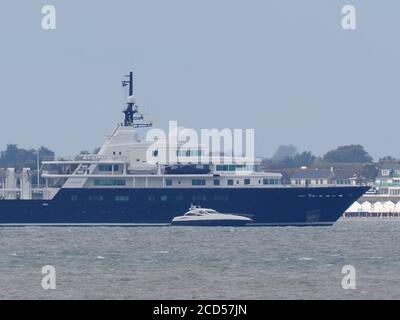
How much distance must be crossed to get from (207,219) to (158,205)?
8.95 ft

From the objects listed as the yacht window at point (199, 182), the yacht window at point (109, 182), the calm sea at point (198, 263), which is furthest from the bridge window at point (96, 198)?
the yacht window at point (199, 182)

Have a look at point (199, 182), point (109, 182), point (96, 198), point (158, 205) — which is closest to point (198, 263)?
point (158, 205)

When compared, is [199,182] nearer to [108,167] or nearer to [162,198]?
[162,198]

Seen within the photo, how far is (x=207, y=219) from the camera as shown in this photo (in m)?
80.9

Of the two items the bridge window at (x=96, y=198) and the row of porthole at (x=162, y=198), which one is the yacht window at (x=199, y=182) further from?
the bridge window at (x=96, y=198)

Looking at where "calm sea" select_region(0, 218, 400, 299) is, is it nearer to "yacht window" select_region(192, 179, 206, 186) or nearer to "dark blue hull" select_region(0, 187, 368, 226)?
"dark blue hull" select_region(0, 187, 368, 226)

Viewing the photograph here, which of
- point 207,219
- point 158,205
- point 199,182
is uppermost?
point 199,182

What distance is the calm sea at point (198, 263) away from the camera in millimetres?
40656

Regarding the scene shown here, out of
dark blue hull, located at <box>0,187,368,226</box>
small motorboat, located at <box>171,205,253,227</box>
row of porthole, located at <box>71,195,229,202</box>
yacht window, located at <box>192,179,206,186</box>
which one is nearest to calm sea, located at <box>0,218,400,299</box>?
small motorboat, located at <box>171,205,253,227</box>

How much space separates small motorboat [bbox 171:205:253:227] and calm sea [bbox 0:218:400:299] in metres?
2.32

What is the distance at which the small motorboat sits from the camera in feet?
265

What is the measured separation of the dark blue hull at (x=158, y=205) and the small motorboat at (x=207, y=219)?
304 millimetres
